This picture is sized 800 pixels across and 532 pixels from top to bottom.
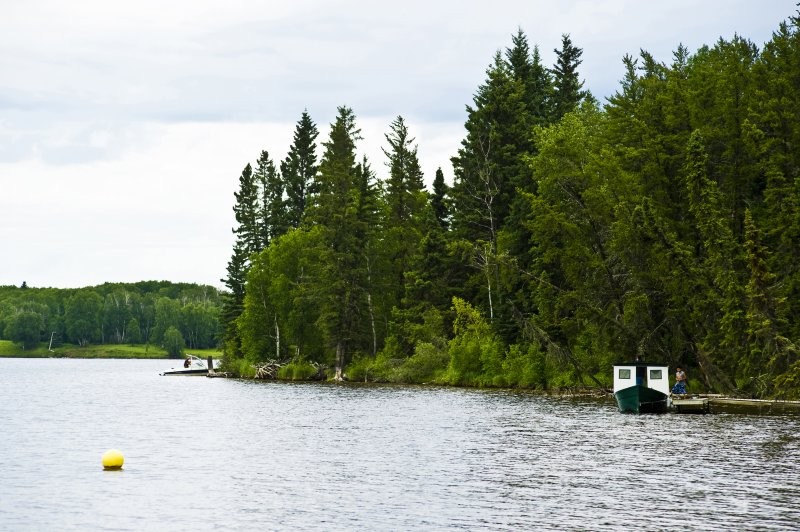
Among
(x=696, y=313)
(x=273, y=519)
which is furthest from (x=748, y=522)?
(x=696, y=313)

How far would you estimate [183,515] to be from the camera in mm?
29188

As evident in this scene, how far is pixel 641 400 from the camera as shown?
62.8 metres

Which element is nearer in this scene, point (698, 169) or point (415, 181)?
point (698, 169)

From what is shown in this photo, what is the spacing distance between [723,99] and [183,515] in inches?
2404

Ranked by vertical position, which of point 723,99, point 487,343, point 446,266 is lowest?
point 487,343

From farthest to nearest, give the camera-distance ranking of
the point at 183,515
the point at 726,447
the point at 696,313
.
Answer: the point at 696,313 < the point at 726,447 < the point at 183,515

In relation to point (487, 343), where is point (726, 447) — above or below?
below

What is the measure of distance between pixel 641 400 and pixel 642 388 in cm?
75

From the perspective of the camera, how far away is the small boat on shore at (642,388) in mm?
62688

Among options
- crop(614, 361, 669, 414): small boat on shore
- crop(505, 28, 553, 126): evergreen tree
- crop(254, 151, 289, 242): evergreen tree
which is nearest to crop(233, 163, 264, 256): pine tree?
crop(254, 151, 289, 242): evergreen tree

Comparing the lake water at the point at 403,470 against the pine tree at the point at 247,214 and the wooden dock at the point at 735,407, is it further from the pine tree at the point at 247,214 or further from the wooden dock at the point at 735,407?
the pine tree at the point at 247,214

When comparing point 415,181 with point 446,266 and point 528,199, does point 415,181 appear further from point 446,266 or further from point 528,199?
point 528,199

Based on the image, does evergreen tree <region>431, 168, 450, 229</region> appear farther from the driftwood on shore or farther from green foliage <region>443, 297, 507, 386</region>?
the driftwood on shore

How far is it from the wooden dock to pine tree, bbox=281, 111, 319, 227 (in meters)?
83.8
